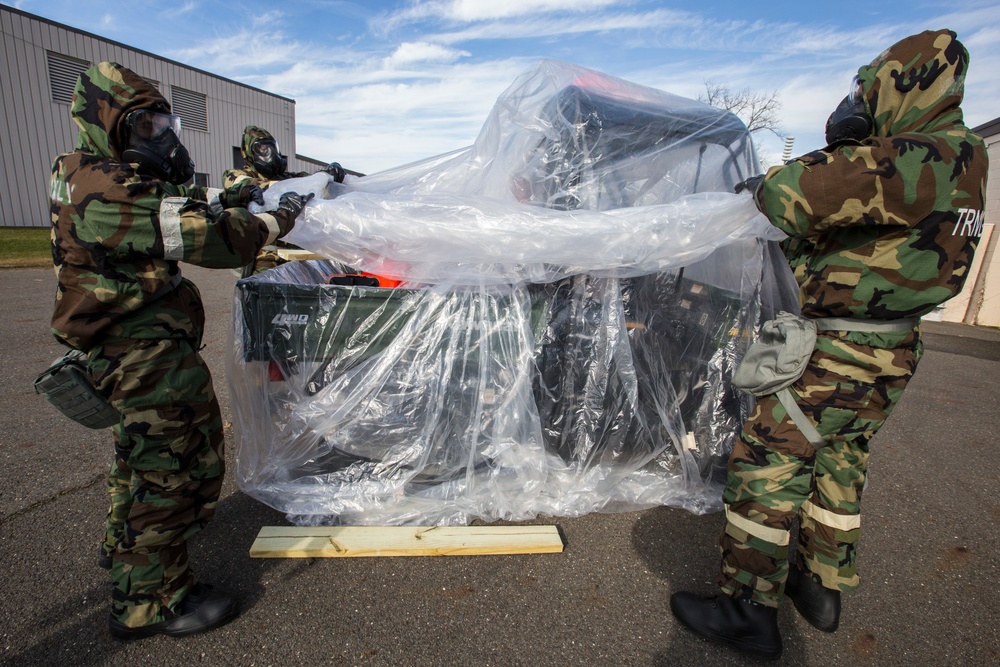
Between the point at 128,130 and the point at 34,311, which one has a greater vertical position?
the point at 128,130

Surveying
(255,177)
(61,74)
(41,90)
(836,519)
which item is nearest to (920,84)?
(836,519)

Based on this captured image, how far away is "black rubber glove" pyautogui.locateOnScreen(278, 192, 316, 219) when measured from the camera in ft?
6.50

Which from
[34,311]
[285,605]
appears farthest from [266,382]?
[34,311]

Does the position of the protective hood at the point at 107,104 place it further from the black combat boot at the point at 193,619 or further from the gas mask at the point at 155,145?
the black combat boot at the point at 193,619

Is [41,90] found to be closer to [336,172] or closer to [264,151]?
[264,151]

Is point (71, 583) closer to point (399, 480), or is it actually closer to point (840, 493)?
point (399, 480)

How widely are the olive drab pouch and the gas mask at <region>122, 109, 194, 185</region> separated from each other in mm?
672

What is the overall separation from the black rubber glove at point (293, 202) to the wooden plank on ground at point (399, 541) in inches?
51.9

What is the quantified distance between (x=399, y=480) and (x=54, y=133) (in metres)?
18.9

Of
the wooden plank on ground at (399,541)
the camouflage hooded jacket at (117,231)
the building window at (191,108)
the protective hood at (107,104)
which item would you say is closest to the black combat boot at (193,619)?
the wooden plank on ground at (399,541)

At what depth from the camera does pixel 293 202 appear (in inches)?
79.4

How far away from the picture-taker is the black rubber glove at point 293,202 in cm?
198

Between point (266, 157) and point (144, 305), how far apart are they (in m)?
3.06

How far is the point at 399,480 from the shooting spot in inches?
88.4
